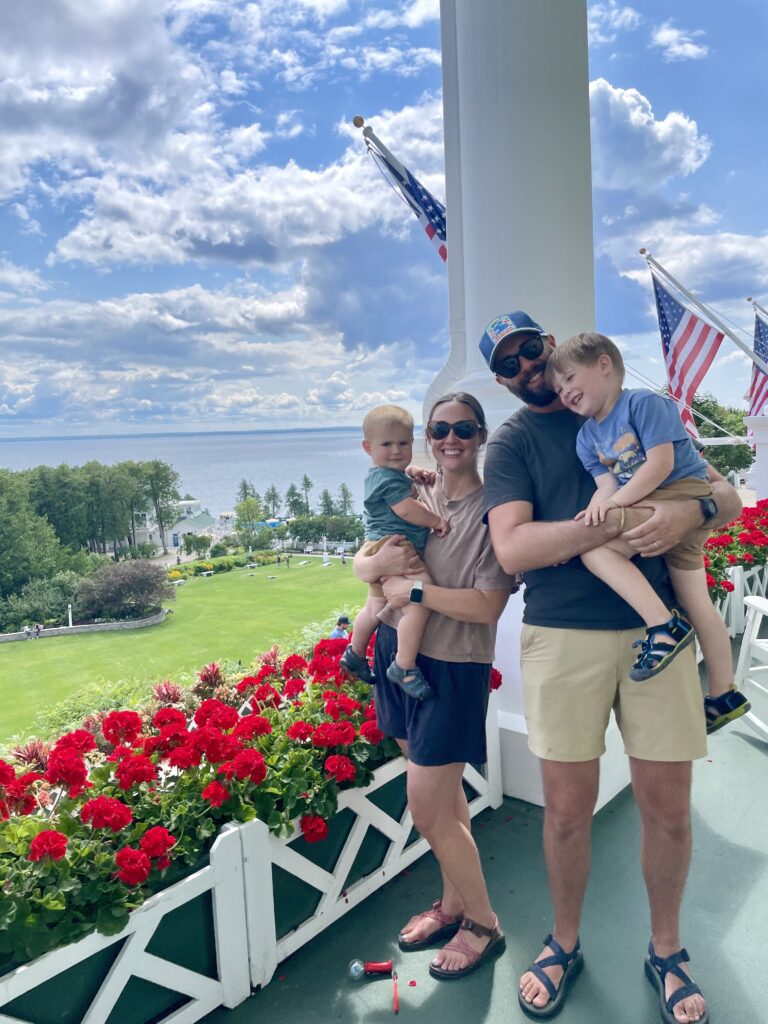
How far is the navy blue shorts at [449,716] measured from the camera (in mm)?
1433

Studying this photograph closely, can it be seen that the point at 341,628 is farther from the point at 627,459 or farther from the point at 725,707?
the point at 627,459

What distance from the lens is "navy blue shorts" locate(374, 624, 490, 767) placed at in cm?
143


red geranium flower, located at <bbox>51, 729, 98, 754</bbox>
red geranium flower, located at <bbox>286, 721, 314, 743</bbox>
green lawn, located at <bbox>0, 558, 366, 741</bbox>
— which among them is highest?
red geranium flower, located at <bbox>51, 729, 98, 754</bbox>

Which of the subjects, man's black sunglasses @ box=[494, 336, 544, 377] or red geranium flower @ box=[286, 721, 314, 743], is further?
red geranium flower @ box=[286, 721, 314, 743]

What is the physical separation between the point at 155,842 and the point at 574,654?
0.93 meters

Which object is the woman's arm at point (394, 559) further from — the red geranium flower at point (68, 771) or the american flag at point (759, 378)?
the american flag at point (759, 378)

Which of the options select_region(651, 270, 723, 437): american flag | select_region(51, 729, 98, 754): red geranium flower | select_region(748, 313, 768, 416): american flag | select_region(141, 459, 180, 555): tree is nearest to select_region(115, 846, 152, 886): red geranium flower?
select_region(51, 729, 98, 754): red geranium flower

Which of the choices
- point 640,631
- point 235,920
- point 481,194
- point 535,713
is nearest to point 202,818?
point 235,920

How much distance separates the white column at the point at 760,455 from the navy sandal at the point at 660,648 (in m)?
7.40

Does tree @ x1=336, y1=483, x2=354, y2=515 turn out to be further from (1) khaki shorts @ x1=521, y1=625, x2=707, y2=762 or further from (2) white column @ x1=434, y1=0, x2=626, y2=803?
(1) khaki shorts @ x1=521, y1=625, x2=707, y2=762

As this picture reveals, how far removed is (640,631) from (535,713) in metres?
0.28

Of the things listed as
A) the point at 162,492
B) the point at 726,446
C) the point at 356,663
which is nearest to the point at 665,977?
the point at 356,663

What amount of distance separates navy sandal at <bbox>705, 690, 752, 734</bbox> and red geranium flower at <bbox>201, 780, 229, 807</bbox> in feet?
3.52

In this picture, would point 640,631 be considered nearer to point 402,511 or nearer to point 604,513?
point 604,513
